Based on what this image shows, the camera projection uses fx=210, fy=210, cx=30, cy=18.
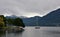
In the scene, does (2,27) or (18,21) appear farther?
(18,21)

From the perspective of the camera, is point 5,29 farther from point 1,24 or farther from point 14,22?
point 14,22

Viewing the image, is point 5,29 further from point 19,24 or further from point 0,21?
point 19,24

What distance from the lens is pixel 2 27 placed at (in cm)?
11081

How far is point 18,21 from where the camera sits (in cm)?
15425

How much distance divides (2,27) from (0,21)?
11.5 feet

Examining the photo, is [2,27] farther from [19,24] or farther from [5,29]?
[19,24]

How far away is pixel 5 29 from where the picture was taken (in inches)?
4382

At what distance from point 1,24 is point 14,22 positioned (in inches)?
1772

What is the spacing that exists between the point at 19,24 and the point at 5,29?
47723mm

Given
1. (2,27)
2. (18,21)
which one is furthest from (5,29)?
(18,21)

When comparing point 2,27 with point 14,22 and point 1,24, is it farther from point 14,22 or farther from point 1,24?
point 14,22

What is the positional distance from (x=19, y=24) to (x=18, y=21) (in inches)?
201

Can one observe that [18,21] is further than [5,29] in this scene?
Yes

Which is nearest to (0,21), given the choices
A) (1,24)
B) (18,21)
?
(1,24)
